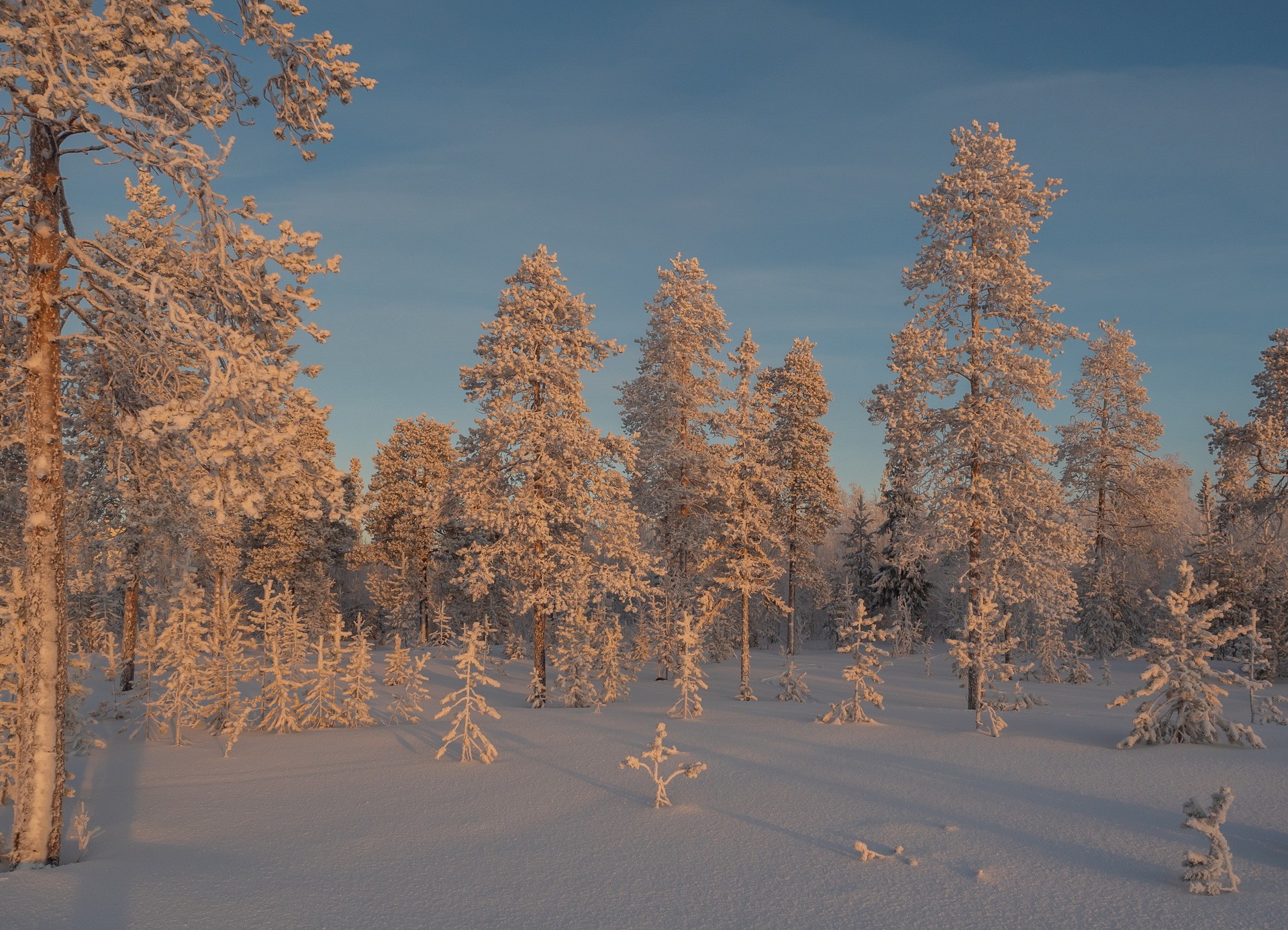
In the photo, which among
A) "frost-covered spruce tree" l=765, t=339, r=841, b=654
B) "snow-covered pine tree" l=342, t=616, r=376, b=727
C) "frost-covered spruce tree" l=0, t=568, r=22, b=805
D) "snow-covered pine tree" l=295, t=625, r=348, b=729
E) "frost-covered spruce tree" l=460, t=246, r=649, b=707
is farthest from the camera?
"frost-covered spruce tree" l=765, t=339, r=841, b=654

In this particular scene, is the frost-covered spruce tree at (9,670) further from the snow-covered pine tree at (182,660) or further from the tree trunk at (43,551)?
the snow-covered pine tree at (182,660)

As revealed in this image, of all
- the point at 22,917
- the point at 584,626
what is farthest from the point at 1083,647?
the point at 22,917

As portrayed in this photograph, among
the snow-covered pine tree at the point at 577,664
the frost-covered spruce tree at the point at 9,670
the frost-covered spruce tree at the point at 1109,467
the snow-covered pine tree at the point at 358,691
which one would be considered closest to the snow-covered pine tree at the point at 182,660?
the snow-covered pine tree at the point at 358,691

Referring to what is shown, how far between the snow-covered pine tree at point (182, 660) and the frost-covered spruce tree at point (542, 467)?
6061 mm

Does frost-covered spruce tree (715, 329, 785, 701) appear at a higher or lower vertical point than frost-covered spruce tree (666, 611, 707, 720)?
higher

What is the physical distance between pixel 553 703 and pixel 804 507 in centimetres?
1757

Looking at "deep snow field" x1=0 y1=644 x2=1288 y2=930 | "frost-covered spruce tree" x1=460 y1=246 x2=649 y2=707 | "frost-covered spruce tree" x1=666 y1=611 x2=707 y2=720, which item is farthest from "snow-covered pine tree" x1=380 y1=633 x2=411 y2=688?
"frost-covered spruce tree" x1=666 y1=611 x2=707 y2=720

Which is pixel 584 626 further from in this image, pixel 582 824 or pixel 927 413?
pixel 582 824

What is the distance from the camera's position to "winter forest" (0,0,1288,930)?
675cm

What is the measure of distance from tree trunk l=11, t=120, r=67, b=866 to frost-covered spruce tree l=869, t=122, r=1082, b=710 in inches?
622

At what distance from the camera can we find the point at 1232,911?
233 inches

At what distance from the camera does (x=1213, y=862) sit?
6246 millimetres

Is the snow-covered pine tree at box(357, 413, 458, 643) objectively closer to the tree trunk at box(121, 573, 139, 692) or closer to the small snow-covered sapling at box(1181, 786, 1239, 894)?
the tree trunk at box(121, 573, 139, 692)

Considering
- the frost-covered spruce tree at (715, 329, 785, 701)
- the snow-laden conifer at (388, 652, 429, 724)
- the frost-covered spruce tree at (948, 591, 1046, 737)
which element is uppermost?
the frost-covered spruce tree at (715, 329, 785, 701)
